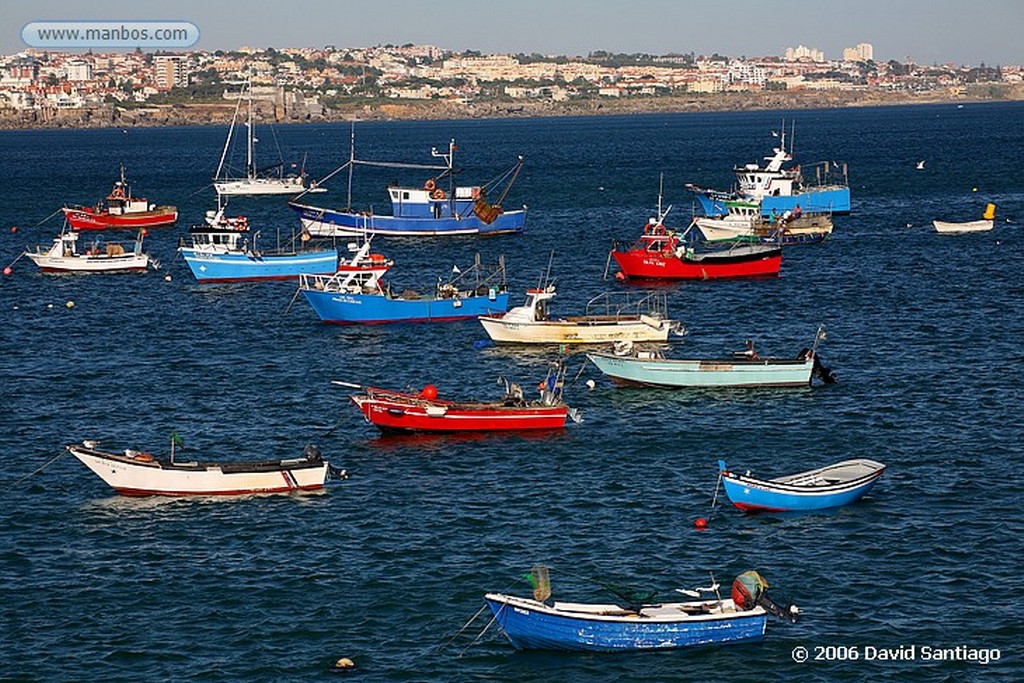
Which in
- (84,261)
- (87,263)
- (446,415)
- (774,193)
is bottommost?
(87,263)

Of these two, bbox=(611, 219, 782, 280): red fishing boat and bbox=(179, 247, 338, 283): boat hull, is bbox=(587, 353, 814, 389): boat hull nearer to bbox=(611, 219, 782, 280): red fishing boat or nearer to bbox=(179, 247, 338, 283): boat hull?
bbox=(611, 219, 782, 280): red fishing boat

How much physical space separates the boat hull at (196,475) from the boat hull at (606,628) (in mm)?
15317

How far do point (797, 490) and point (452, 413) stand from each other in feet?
48.7

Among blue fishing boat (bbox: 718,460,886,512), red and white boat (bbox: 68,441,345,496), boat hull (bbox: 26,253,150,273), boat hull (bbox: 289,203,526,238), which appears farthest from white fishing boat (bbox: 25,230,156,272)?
blue fishing boat (bbox: 718,460,886,512)

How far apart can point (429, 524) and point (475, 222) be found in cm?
8054

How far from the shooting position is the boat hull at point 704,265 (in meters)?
96.9

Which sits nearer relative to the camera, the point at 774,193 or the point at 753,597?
the point at 753,597

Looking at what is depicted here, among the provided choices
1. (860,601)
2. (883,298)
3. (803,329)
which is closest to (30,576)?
(860,601)

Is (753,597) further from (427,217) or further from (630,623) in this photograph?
(427,217)

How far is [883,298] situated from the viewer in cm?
9075

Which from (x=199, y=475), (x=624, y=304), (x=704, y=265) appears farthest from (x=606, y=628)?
(x=704, y=265)

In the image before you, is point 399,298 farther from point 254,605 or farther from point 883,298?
point 254,605

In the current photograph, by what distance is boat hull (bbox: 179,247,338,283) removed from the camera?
102 metres

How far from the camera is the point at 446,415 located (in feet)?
186
